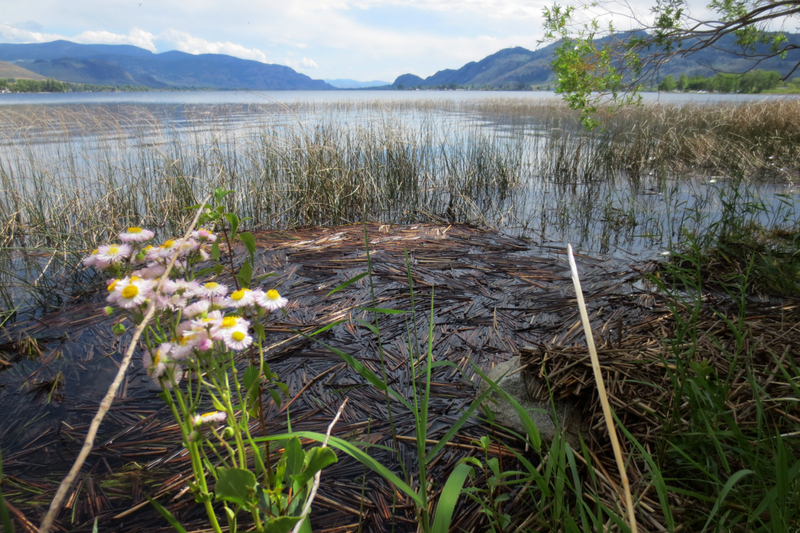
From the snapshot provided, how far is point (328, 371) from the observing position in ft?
5.31

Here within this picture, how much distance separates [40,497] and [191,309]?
92 centimetres

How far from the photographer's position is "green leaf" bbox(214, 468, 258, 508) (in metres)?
0.64

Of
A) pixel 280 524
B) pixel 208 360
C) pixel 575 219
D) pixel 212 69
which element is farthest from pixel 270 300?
pixel 212 69

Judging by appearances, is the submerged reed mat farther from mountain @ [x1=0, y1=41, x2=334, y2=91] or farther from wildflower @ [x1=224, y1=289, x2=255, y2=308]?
mountain @ [x1=0, y1=41, x2=334, y2=91]

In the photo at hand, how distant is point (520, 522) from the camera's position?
3.30 ft

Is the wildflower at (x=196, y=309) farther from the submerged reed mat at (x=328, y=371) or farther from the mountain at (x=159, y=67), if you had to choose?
the mountain at (x=159, y=67)

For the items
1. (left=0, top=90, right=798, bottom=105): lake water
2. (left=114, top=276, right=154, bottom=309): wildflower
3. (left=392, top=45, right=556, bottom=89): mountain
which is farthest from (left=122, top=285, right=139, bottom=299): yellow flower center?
(left=392, top=45, right=556, bottom=89): mountain

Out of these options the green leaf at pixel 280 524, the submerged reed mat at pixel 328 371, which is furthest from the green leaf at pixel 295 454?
the submerged reed mat at pixel 328 371

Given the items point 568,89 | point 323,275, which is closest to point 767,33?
point 568,89

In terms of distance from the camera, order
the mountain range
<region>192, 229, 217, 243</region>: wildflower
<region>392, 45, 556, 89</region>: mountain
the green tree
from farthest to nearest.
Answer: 1. <region>392, 45, 556, 89</region>: mountain
2. the mountain range
3. the green tree
4. <region>192, 229, 217, 243</region>: wildflower

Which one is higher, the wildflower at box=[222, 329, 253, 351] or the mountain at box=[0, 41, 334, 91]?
the mountain at box=[0, 41, 334, 91]

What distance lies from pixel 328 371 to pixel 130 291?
Answer: 3.38ft

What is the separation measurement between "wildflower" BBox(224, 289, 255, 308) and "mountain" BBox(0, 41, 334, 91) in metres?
110

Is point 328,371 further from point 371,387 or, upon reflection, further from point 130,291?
point 130,291
